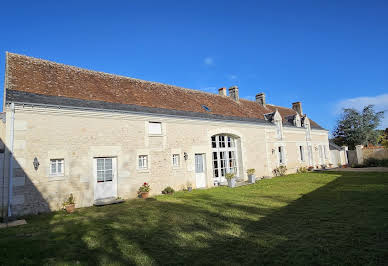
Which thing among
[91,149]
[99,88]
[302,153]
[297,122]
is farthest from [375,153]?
[91,149]

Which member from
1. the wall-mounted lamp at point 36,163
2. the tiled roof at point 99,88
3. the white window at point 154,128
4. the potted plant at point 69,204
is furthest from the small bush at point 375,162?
the wall-mounted lamp at point 36,163

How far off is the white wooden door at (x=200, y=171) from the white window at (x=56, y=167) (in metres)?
7.09

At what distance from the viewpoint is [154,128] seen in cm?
1247

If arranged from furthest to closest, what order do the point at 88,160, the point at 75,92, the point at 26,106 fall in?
the point at 75,92, the point at 88,160, the point at 26,106

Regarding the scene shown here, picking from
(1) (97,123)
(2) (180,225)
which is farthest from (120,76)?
(2) (180,225)

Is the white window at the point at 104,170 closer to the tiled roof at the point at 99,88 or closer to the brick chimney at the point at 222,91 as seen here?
the tiled roof at the point at 99,88

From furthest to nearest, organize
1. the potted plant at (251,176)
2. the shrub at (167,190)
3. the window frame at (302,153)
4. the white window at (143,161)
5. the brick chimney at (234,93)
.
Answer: the window frame at (302,153)
the brick chimney at (234,93)
the potted plant at (251,176)
the shrub at (167,190)
the white window at (143,161)

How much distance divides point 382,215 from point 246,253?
4.13 meters

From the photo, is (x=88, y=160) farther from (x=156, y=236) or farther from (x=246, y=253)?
(x=246, y=253)

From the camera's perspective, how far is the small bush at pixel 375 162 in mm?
21667

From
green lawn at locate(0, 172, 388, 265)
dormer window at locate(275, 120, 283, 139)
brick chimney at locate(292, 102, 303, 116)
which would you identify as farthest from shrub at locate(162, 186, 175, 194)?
brick chimney at locate(292, 102, 303, 116)

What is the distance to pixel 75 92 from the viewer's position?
10992 millimetres

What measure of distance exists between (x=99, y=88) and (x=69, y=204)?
19.5 feet

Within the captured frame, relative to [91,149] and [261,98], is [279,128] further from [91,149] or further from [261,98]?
[91,149]
